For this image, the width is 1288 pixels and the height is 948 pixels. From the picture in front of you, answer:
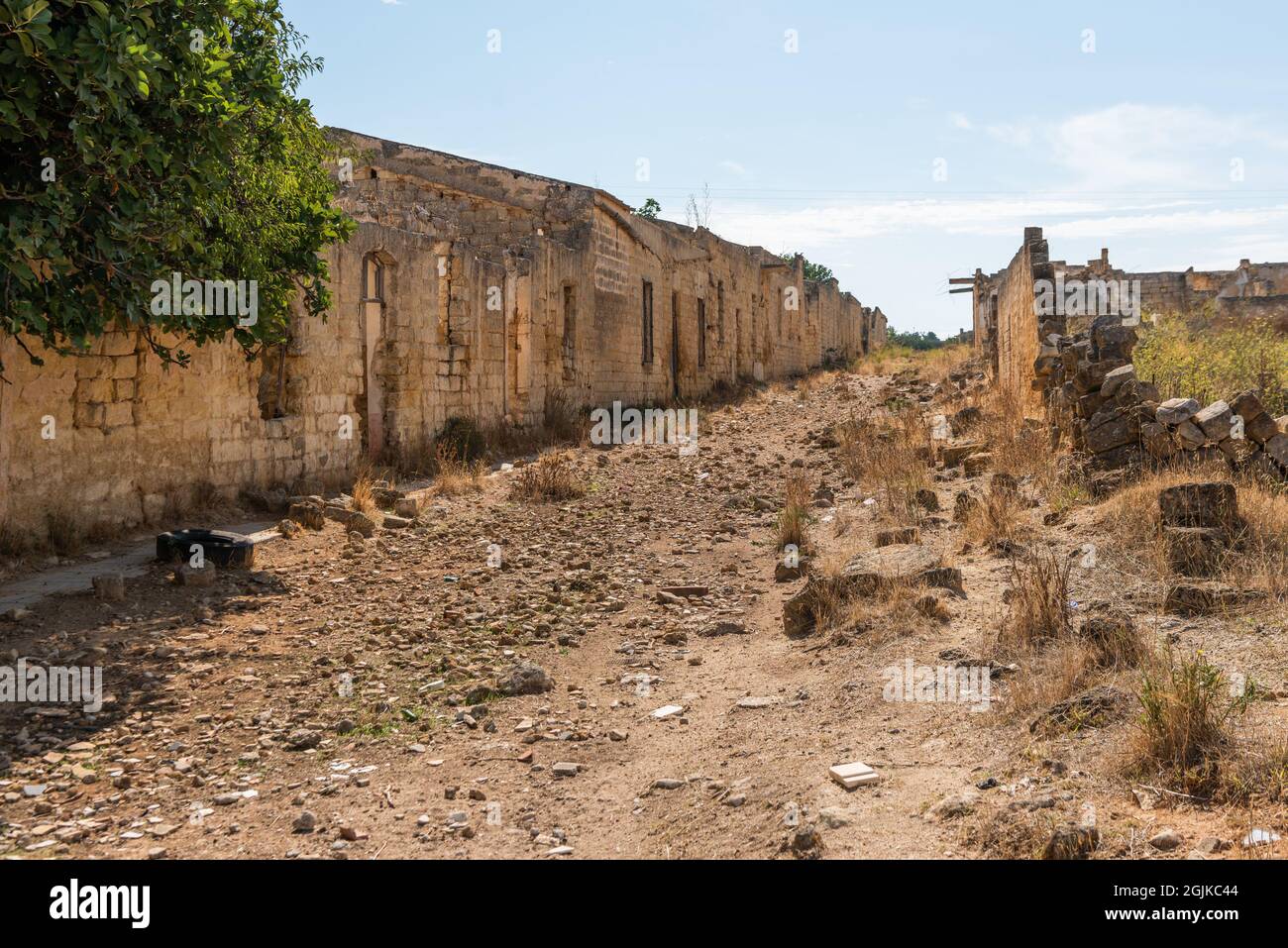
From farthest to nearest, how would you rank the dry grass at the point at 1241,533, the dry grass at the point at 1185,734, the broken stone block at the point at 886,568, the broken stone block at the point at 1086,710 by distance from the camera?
1. the broken stone block at the point at 886,568
2. the dry grass at the point at 1241,533
3. the broken stone block at the point at 1086,710
4. the dry grass at the point at 1185,734

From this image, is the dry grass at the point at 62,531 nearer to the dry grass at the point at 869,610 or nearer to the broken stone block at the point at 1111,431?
the dry grass at the point at 869,610

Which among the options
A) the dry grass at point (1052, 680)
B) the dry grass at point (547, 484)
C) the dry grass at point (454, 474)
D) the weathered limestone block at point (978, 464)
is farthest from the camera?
the dry grass at point (547, 484)

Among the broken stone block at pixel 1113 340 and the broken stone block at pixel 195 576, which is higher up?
the broken stone block at pixel 1113 340

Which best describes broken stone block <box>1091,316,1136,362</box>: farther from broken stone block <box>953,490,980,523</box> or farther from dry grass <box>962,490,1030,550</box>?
dry grass <box>962,490,1030,550</box>

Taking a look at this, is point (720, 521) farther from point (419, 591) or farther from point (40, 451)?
point (40, 451)

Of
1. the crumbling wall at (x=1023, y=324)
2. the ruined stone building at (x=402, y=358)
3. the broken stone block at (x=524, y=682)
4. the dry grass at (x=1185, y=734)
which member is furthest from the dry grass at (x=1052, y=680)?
the crumbling wall at (x=1023, y=324)

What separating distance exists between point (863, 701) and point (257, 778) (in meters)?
2.90

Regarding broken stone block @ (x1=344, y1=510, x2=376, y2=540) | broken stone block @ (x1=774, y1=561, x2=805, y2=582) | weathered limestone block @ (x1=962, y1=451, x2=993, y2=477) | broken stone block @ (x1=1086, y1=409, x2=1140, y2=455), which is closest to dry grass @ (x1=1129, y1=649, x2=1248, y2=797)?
broken stone block @ (x1=774, y1=561, x2=805, y2=582)

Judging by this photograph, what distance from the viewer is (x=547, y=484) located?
11.4 meters

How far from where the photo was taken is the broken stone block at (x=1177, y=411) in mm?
7988

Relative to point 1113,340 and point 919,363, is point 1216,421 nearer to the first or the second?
point 1113,340

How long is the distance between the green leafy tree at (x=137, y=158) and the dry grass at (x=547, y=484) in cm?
377

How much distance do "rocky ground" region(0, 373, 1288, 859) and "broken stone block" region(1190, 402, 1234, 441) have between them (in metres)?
1.35

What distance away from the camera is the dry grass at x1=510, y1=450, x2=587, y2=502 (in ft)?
37.1
